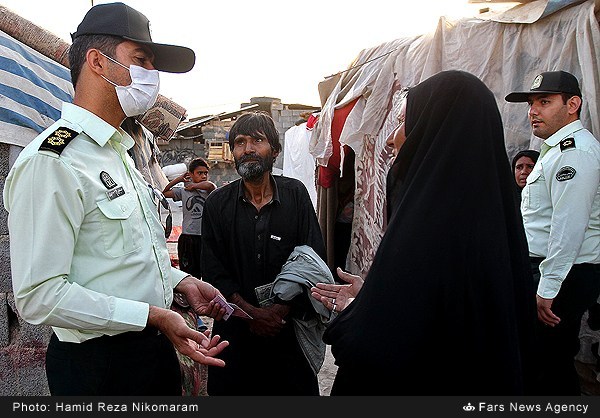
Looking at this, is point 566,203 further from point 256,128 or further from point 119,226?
point 119,226

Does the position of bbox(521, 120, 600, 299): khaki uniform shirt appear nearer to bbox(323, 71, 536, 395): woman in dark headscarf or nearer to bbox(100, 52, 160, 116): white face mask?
bbox(323, 71, 536, 395): woman in dark headscarf

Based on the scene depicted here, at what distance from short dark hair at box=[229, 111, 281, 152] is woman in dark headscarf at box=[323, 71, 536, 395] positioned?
1506 mm

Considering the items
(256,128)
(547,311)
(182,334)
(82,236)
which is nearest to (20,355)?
(82,236)

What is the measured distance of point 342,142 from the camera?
5266mm

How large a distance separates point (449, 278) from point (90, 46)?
4.79ft

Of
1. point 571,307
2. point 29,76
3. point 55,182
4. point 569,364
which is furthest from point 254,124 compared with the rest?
point 569,364

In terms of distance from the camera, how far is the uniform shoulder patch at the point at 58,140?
4.93ft

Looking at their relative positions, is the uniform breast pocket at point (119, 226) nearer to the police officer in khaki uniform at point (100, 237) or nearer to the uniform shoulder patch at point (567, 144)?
the police officer in khaki uniform at point (100, 237)

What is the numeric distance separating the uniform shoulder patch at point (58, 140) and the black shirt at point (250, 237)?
1.25 m

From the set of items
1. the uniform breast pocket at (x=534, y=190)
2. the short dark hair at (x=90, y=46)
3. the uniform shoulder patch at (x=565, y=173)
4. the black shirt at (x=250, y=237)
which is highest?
the short dark hair at (x=90, y=46)

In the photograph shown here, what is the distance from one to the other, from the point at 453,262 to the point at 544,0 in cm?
287

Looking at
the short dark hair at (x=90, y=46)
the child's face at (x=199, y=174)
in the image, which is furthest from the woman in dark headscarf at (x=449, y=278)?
the child's face at (x=199, y=174)
